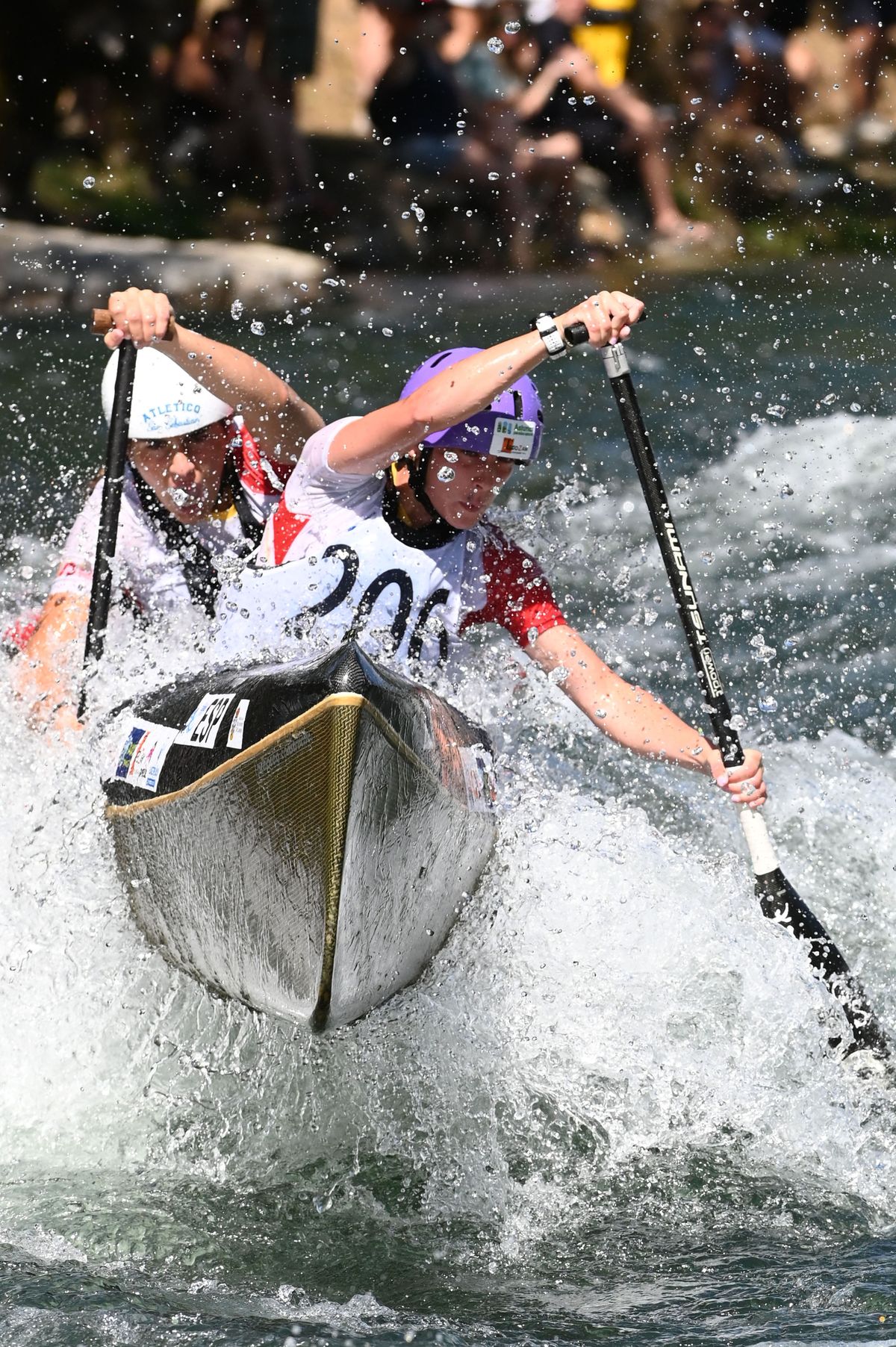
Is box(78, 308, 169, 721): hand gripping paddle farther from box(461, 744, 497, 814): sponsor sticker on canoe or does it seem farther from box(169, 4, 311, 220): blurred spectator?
box(169, 4, 311, 220): blurred spectator

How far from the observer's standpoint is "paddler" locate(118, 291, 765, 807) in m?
4.27

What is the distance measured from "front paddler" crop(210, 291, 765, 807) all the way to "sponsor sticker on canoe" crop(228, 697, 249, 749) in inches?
16.3

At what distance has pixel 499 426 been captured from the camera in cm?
438

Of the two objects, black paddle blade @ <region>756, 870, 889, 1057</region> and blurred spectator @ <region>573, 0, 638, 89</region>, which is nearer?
black paddle blade @ <region>756, 870, 889, 1057</region>

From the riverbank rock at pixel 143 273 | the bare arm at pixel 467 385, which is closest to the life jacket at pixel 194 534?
the bare arm at pixel 467 385

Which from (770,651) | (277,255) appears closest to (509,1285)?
(770,651)

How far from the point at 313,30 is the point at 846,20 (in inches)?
210

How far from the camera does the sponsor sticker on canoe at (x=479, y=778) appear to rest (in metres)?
4.19

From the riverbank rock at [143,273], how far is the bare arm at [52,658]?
24.0 feet

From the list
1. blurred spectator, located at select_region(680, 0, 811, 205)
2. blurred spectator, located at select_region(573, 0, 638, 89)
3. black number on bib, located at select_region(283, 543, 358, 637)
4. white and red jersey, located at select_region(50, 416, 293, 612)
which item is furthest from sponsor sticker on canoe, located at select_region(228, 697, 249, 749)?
blurred spectator, located at select_region(573, 0, 638, 89)

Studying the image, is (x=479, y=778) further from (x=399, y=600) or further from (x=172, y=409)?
(x=172, y=409)

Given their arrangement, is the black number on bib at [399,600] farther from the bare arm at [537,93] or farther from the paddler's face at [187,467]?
the bare arm at [537,93]

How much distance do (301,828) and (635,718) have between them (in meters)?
1.33

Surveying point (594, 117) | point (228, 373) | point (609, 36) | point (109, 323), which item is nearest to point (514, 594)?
point (228, 373)
